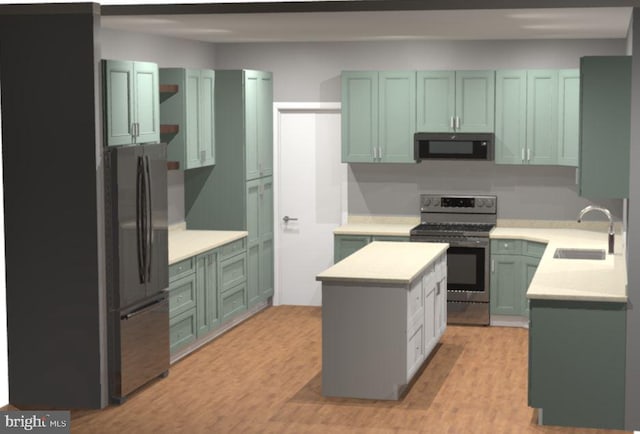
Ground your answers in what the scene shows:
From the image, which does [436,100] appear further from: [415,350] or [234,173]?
[415,350]

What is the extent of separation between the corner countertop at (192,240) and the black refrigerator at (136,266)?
50 centimetres

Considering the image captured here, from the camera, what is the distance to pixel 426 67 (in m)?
10.1

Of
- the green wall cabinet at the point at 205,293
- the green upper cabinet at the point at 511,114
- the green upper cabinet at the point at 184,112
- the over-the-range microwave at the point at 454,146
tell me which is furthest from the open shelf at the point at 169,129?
the green upper cabinet at the point at 511,114

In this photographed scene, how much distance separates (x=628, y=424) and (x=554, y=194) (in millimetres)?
3767

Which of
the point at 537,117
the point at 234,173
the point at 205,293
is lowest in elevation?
the point at 205,293

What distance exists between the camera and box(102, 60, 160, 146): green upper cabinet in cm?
685

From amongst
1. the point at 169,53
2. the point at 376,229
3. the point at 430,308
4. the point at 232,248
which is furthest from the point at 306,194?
the point at 430,308

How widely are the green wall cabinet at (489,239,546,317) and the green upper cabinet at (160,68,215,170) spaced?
9.20ft

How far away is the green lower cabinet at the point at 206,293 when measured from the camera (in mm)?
8547

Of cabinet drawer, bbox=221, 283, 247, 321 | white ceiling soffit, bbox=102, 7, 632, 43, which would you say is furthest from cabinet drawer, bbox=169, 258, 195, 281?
white ceiling soffit, bbox=102, 7, 632, 43

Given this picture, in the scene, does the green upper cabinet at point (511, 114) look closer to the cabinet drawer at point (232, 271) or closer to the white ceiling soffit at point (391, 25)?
the white ceiling soffit at point (391, 25)

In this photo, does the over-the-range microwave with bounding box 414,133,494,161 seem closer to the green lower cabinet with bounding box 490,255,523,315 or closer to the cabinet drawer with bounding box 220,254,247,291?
the green lower cabinet with bounding box 490,255,523,315

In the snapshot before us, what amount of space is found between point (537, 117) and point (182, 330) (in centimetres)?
376

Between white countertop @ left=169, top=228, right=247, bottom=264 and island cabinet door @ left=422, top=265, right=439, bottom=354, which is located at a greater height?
white countertop @ left=169, top=228, right=247, bottom=264
